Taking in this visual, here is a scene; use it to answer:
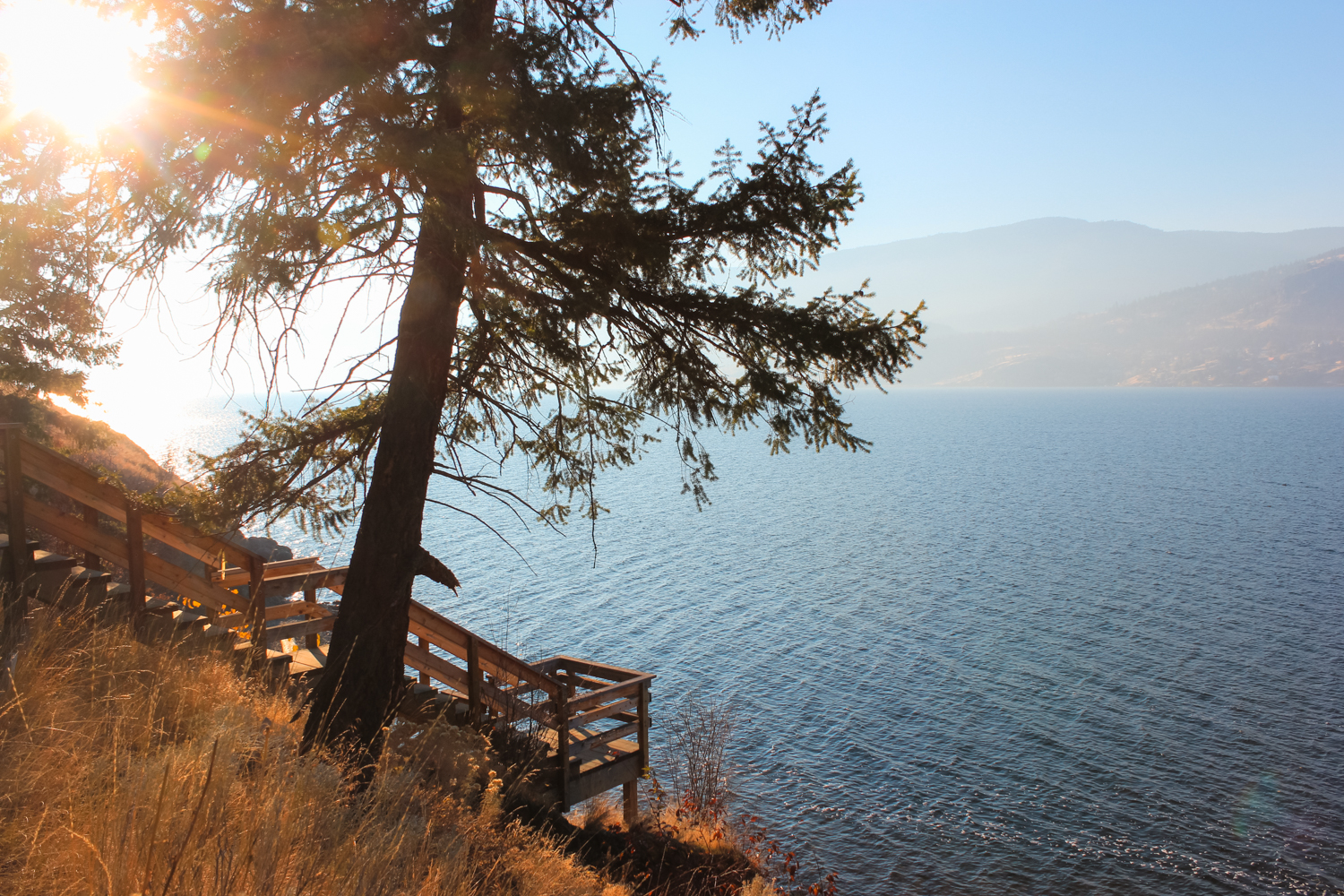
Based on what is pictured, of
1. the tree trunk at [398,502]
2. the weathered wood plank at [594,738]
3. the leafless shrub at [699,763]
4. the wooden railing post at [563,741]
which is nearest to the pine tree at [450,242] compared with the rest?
the tree trunk at [398,502]

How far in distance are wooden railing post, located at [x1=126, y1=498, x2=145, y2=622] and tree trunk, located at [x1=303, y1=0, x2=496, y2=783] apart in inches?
65.7

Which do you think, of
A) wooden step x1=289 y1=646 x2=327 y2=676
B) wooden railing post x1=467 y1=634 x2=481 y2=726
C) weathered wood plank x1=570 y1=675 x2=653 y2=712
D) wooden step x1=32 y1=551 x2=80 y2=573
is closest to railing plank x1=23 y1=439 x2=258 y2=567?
wooden step x1=32 y1=551 x2=80 y2=573

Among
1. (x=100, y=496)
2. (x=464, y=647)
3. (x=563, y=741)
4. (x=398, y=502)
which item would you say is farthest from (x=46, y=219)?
(x=563, y=741)

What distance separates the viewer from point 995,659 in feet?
79.2

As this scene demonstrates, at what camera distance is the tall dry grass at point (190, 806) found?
105 inches

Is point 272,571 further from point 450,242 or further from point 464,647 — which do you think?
point 450,242

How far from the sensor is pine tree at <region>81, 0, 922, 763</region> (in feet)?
17.9

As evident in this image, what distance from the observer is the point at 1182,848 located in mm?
15000

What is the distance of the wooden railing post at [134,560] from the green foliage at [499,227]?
731mm

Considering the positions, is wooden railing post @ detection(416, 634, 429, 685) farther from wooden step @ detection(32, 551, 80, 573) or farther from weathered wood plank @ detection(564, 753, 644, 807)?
wooden step @ detection(32, 551, 80, 573)

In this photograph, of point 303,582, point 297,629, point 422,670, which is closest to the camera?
point 303,582

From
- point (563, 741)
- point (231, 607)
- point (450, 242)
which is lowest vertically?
point (563, 741)

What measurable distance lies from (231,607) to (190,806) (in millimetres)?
5067

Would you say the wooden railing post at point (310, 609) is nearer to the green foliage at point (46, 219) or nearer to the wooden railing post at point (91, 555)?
the wooden railing post at point (91, 555)
